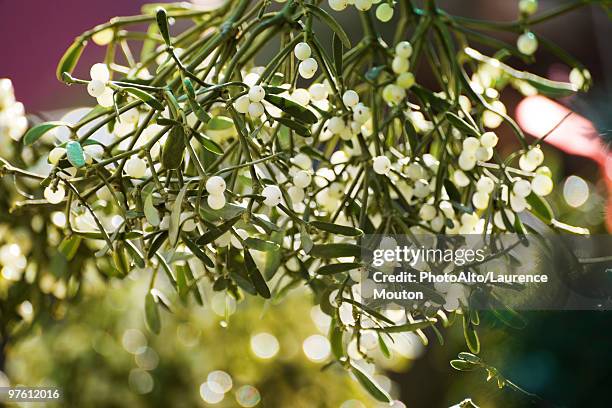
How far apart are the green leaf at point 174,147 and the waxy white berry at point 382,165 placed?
121 mm

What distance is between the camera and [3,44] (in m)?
1.28

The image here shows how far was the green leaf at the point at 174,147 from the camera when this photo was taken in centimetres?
32

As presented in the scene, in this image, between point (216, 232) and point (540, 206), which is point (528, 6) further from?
point (216, 232)

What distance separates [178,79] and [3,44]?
39.7 inches

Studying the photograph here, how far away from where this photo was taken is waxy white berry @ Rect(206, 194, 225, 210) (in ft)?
1.06

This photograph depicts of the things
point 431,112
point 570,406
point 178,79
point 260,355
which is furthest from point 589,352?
point 260,355

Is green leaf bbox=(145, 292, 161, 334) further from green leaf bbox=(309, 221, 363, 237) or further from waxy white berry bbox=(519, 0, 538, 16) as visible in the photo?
waxy white berry bbox=(519, 0, 538, 16)

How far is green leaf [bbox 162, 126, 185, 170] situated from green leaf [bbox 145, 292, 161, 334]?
14cm

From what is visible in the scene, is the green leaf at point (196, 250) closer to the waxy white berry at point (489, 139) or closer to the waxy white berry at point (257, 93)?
the waxy white berry at point (257, 93)

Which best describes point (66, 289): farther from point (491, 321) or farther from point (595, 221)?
point (595, 221)

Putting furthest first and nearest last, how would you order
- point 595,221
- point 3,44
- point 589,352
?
1. point 3,44
2. point 595,221
3. point 589,352

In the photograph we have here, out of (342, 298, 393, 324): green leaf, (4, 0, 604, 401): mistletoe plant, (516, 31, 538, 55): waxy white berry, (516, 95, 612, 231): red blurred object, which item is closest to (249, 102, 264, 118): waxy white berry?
(4, 0, 604, 401): mistletoe plant

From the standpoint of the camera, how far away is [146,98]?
0.34 m

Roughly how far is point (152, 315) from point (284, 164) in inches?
5.0
